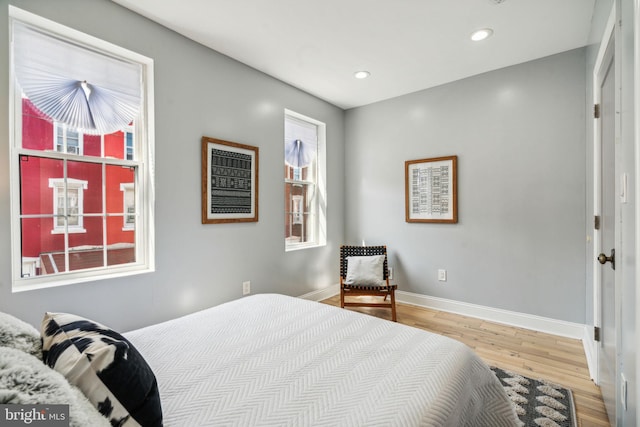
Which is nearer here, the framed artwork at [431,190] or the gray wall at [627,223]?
the gray wall at [627,223]

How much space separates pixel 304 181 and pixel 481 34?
2327 millimetres

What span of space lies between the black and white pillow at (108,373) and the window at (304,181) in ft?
8.91

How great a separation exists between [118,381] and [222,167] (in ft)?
7.31

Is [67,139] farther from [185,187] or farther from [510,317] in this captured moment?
[510,317]

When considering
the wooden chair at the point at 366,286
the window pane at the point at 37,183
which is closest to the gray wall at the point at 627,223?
the wooden chair at the point at 366,286

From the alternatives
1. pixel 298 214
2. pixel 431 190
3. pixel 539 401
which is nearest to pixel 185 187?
pixel 298 214

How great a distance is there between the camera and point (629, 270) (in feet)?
3.93

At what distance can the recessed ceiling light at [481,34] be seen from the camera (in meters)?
2.44

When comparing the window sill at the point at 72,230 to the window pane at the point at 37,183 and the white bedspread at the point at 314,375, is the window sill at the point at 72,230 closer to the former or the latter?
the window pane at the point at 37,183

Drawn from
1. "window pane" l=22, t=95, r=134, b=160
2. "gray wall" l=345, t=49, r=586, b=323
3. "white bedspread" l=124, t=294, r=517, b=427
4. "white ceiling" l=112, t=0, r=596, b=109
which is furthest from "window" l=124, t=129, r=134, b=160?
"gray wall" l=345, t=49, r=586, b=323

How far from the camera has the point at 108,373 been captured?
760mm

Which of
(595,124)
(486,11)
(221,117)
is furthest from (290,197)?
(595,124)

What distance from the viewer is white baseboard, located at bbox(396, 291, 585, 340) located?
9.20ft

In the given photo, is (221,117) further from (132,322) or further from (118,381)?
(118,381)
